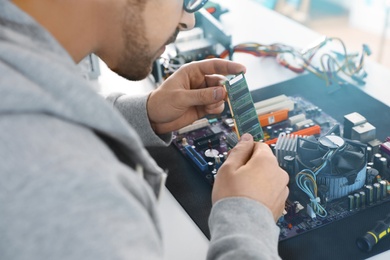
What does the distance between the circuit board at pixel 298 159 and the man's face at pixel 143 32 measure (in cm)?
34

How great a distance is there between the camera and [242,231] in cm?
86

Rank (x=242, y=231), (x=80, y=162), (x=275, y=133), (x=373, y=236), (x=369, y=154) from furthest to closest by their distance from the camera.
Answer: (x=275, y=133) → (x=369, y=154) → (x=373, y=236) → (x=242, y=231) → (x=80, y=162)

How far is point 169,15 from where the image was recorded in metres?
1.01

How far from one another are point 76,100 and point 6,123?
0.09 metres

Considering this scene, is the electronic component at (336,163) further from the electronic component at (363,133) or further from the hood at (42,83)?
the hood at (42,83)

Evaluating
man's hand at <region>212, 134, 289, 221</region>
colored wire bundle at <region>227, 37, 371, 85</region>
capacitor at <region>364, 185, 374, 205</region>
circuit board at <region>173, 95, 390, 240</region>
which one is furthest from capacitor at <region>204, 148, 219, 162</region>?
colored wire bundle at <region>227, 37, 371, 85</region>

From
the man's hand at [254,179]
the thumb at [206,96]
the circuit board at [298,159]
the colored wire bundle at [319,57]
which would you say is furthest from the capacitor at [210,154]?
the colored wire bundle at [319,57]

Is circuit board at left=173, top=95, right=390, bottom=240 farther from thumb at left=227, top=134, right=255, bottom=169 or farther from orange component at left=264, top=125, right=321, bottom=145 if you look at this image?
thumb at left=227, top=134, right=255, bottom=169

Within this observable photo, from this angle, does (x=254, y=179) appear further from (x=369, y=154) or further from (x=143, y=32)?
(x=369, y=154)

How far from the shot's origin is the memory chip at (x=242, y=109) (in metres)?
1.19

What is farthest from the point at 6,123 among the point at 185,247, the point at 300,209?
the point at 300,209

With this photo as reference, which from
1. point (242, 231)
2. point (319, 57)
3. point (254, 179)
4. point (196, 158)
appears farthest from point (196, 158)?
point (319, 57)

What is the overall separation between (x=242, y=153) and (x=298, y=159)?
0.20 m

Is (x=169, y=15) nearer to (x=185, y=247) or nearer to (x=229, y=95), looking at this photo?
(x=229, y=95)
